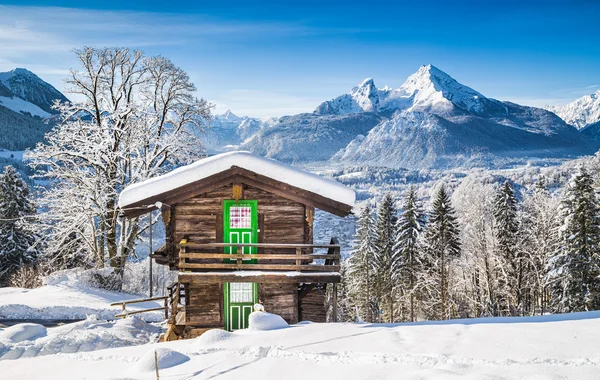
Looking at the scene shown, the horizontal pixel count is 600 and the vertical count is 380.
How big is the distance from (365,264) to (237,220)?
89.2 ft

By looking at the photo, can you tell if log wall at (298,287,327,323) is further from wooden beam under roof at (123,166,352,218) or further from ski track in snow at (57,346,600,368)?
ski track in snow at (57,346,600,368)

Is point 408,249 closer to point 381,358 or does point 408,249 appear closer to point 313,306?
point 313,306

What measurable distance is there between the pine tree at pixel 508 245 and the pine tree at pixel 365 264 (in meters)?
11.0

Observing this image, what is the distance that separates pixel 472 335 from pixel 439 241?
26245 millimetres

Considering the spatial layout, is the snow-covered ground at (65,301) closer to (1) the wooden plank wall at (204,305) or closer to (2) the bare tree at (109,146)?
(2) the bare tree at (109,146)

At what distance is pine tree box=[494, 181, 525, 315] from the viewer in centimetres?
3378

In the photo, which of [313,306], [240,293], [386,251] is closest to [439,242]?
[386,251]

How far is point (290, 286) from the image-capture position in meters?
15.7

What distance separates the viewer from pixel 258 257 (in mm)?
14578

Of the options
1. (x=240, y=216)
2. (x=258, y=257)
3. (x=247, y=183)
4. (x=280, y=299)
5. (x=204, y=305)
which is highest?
(x=247, y=183)

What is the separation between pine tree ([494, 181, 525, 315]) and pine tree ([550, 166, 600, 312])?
629cm

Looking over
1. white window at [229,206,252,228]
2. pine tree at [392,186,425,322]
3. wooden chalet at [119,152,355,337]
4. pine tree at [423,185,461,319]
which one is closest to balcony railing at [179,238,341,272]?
wooden chalet at [119,152,355,337]

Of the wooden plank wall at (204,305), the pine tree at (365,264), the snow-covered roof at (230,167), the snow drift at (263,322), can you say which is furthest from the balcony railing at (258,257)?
the pine tree at (365,264)

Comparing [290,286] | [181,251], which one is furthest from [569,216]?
[181,251]
